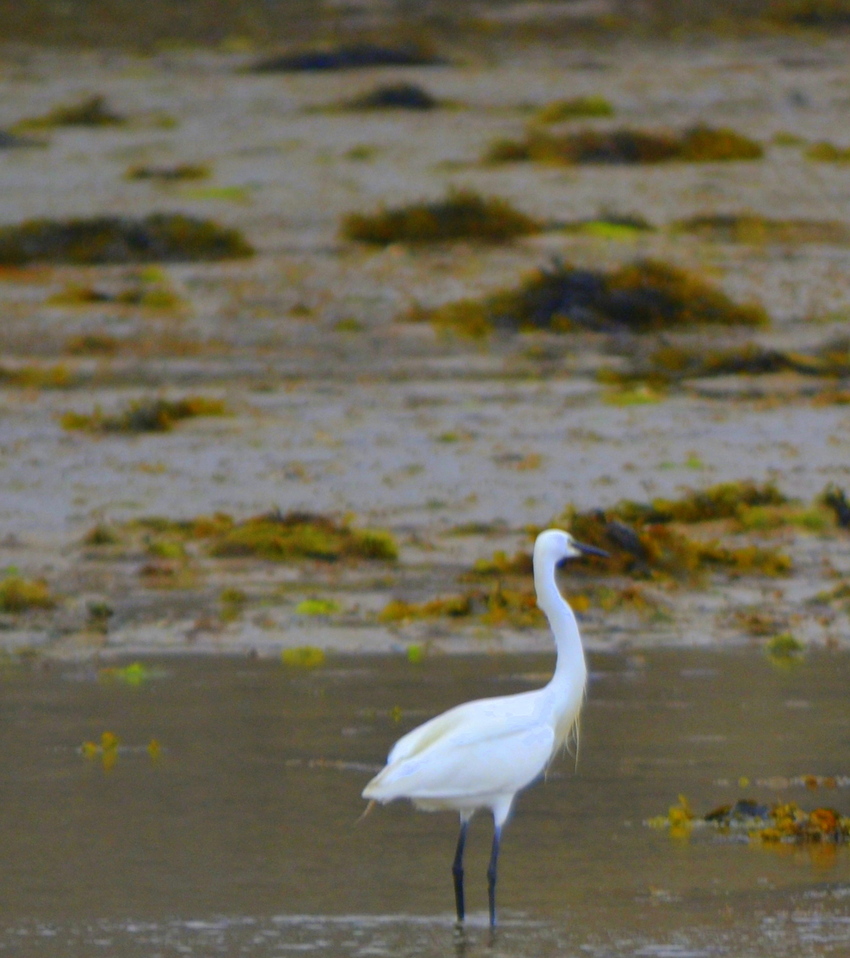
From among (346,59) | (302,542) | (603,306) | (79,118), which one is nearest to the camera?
(302,542)

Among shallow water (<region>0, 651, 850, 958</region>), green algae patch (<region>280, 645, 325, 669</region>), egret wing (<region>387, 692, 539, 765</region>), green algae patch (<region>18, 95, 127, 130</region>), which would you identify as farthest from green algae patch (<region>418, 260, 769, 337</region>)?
egret wing (<region>387, 692, 539, 765</region>)

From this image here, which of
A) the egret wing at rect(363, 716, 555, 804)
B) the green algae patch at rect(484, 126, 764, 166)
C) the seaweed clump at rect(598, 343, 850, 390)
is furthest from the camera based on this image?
the green algae patch at rect(484, 126, 764, 166)

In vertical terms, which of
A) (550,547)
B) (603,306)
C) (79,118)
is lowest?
(79,118)

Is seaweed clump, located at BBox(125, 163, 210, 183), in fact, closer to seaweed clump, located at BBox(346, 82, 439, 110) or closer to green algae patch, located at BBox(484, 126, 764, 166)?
green algae patch, located at BBox(484, 126, 764, 166)

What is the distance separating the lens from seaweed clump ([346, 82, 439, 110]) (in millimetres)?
28109

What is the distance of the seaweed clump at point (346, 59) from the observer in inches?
1243

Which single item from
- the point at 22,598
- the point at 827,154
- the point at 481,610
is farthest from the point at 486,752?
the point at 827,154

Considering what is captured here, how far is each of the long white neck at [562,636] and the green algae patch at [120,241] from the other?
1444cm

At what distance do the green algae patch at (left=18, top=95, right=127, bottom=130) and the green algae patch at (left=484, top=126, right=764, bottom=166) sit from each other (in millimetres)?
5355

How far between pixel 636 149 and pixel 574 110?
3385 mm

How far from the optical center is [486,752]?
19.7 feet

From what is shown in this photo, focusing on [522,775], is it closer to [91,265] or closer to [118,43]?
[91,265]

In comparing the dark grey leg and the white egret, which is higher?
the white egret

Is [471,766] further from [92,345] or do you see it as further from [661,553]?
[92,345]
